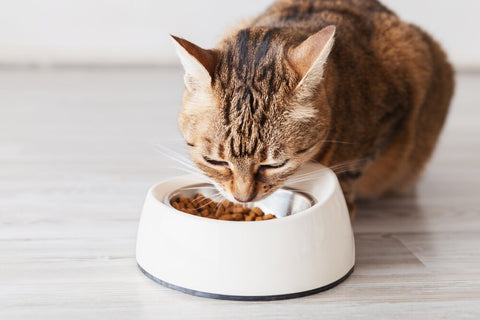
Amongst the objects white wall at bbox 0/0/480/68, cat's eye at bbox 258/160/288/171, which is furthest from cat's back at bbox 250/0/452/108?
white wall at bbox 0/0/480/68

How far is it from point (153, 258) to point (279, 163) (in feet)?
1.04

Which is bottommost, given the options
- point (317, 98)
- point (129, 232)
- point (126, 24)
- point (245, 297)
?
point (126, 24)

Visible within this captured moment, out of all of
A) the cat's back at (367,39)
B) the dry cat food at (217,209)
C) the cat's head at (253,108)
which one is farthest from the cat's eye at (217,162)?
the cat's back at (367,39)

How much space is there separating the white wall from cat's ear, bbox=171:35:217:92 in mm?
2359

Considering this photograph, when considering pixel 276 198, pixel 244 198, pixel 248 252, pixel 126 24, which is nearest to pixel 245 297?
pixel 248 252

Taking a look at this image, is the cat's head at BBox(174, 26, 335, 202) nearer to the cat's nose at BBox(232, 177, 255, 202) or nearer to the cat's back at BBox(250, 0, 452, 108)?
the cat's nose at BBox(232, 177, 255, 202)

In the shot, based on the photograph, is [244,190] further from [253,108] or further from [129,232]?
[129,232]

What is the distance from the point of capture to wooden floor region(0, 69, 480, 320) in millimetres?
1234

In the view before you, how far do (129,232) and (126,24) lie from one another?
230 centimetres

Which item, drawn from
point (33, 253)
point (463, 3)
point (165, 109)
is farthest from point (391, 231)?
point (463, 3)

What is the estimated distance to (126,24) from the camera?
12.0ft

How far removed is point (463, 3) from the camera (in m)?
3.75

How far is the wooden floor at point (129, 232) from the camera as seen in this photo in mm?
1234

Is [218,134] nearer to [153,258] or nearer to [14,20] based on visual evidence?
[153,258]
